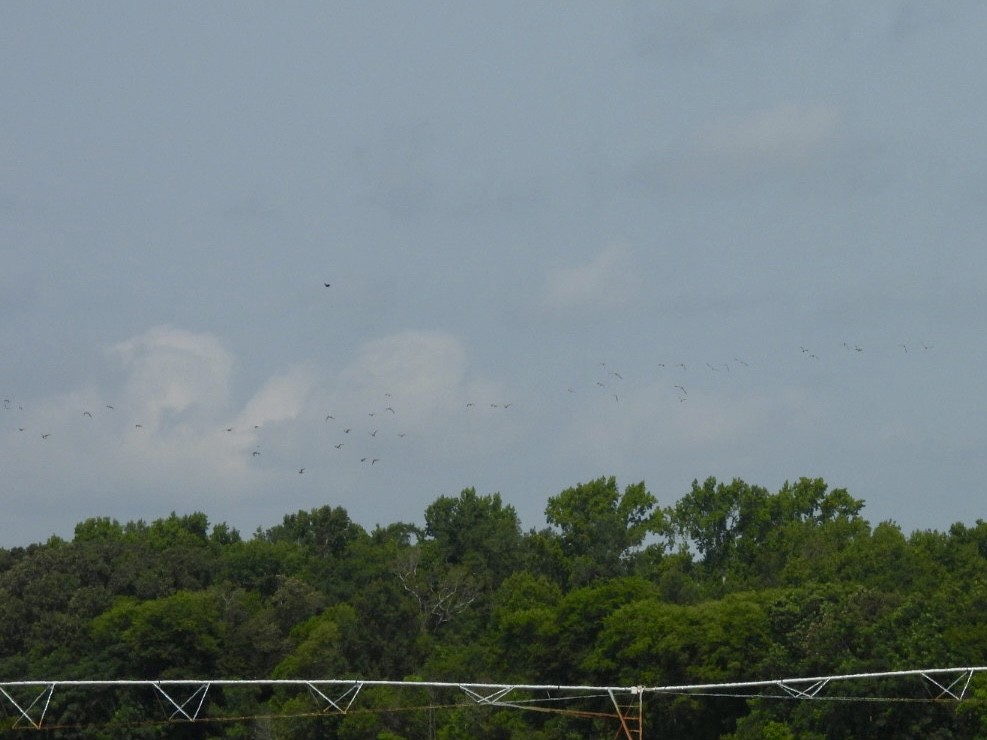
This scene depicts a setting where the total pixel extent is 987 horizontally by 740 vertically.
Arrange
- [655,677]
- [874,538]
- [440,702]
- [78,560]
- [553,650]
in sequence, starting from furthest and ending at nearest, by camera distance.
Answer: [874,538] < [78,560] < [440,702] < [553,650] < [655,677]

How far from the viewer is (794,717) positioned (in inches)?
2250

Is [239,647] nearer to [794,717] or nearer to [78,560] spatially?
[78,560]

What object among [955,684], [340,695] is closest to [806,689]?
[955,684]

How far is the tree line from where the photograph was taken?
61125 mm

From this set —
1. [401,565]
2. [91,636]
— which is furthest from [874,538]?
[91,636]

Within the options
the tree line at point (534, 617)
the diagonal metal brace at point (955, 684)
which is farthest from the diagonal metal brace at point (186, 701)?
the diagonal metal brace at point (955, 684)

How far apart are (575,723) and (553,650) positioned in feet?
28.1

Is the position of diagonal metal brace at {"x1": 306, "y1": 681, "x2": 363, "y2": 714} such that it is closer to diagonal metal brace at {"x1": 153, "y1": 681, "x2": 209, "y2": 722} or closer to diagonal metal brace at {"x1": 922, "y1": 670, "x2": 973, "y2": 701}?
diagonal metal brace at {"x1": 153, "y1": 681, "x2": 209, "y2": 722}

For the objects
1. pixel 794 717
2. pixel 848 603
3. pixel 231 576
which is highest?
pixel 231 576

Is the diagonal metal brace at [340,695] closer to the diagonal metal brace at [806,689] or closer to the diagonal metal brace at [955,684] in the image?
the diagonal metal brace at [806,689]

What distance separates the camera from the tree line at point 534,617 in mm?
61125

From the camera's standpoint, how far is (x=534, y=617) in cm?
7519

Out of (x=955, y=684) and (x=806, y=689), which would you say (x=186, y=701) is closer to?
(x=806, y=689)

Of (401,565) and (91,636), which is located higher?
(401,565)
